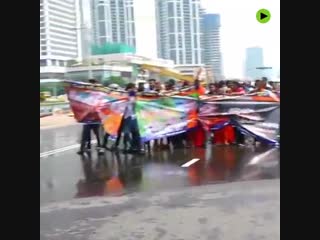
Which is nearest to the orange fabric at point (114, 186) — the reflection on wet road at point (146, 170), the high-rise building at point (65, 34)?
the reflection on wet road at point (146, 170)

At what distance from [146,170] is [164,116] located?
2067mm

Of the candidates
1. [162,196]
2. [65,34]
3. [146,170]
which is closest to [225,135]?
[146,170]

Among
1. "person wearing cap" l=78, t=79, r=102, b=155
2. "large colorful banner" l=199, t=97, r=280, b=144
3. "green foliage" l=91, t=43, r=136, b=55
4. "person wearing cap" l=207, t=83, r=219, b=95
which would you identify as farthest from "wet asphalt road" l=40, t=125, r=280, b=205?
"green foliage" l=91, t=43, r=136, b=55

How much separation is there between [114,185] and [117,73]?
4.51m

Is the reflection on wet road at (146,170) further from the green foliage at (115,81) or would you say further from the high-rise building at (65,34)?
the high-rise building at (65,34)

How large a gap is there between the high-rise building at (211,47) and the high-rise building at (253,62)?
801 millimetres

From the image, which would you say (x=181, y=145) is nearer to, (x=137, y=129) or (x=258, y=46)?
(x=137, y=129)

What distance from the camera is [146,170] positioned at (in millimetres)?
7957

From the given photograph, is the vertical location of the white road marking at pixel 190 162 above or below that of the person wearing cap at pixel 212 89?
below

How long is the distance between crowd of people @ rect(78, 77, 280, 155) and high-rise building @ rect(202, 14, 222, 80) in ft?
1.61

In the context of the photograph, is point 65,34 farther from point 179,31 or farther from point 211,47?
point 211,47

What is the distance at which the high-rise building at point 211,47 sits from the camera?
10680mm
